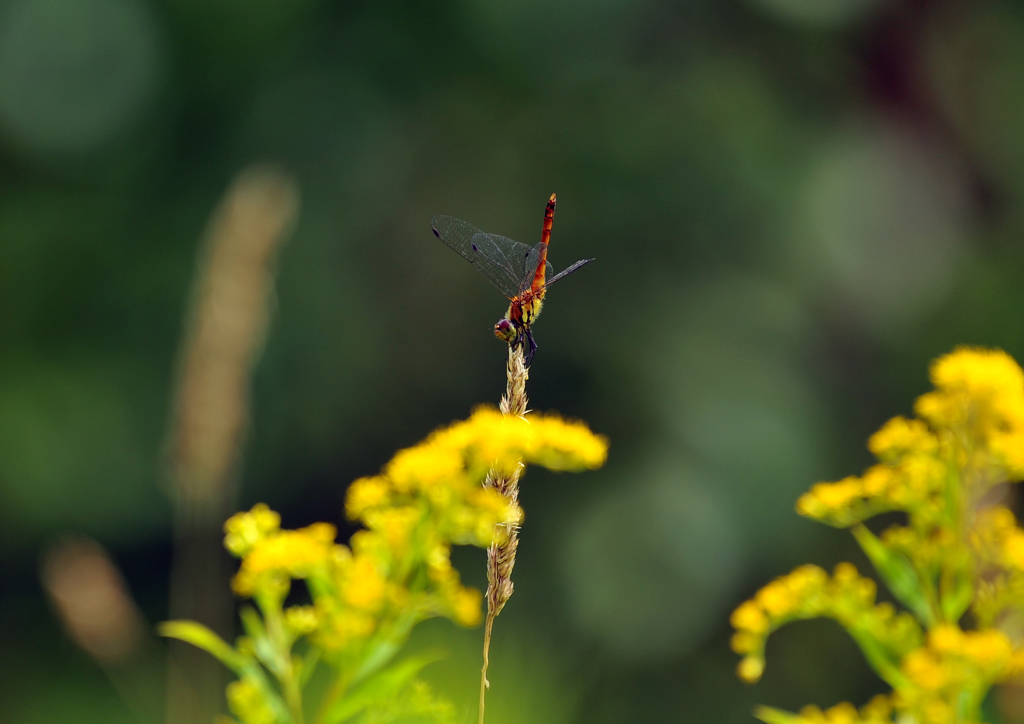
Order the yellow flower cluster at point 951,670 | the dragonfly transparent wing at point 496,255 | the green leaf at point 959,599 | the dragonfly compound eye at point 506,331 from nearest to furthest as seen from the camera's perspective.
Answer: the yellow flower cluster at point 951,670
the green leaf at point 959,599
the dragonfly compound eye at point 506,331
the dragonfly transparent wing at point 496,255

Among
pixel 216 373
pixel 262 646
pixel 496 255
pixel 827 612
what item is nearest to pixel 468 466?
pixel 262 646

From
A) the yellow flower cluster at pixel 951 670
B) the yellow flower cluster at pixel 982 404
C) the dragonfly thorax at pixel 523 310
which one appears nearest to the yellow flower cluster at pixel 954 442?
the yellow flower cluster at pixel 982 404

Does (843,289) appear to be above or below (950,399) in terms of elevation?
above

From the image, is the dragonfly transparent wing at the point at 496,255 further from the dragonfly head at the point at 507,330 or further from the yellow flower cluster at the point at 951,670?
the yellow flower cluster at the point at 951,670

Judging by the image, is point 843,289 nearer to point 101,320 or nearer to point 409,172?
point 409,172

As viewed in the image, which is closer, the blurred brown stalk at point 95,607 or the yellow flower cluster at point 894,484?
the yellow flower cluster at point 894,484

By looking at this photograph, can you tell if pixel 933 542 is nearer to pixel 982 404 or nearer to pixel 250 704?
pixel 982 404

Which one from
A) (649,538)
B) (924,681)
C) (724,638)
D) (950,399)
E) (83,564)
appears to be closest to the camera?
(924,681)

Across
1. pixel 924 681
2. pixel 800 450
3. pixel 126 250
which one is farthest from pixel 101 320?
pixel 924 681

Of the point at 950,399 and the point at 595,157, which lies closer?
the point at 950,399
